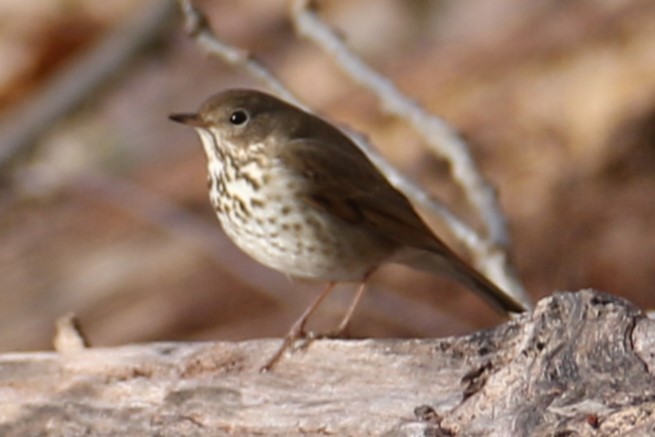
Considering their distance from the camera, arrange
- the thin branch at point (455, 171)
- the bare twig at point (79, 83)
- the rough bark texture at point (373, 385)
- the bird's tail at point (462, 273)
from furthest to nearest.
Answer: the bare twig at point (79, 83)
the thin branch at point (455, 171)
the bird's tail at point (462, 273)
the rough bark texture at point (373, 385)

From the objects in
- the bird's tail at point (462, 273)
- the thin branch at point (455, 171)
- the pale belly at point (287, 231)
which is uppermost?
the thin branch at point (455, 171)

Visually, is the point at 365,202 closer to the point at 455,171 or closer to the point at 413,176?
the point at 455,171

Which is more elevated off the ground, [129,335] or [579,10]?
[579,10]

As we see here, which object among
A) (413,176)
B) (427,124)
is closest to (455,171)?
(427,124)

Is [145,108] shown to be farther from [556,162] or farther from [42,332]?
[556,162]

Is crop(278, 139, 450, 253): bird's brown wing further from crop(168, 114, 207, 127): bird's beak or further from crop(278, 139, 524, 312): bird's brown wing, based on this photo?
crop(168, 114, 207, 127): bird's beak

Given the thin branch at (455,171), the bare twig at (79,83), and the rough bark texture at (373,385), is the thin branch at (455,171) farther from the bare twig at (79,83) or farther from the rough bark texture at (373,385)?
the bare twig at (79,83)

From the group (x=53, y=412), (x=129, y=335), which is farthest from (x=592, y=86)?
(x=53, y=412)

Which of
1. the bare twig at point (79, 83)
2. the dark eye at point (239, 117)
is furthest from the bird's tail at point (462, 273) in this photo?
the bare twig at point (79, 83)
